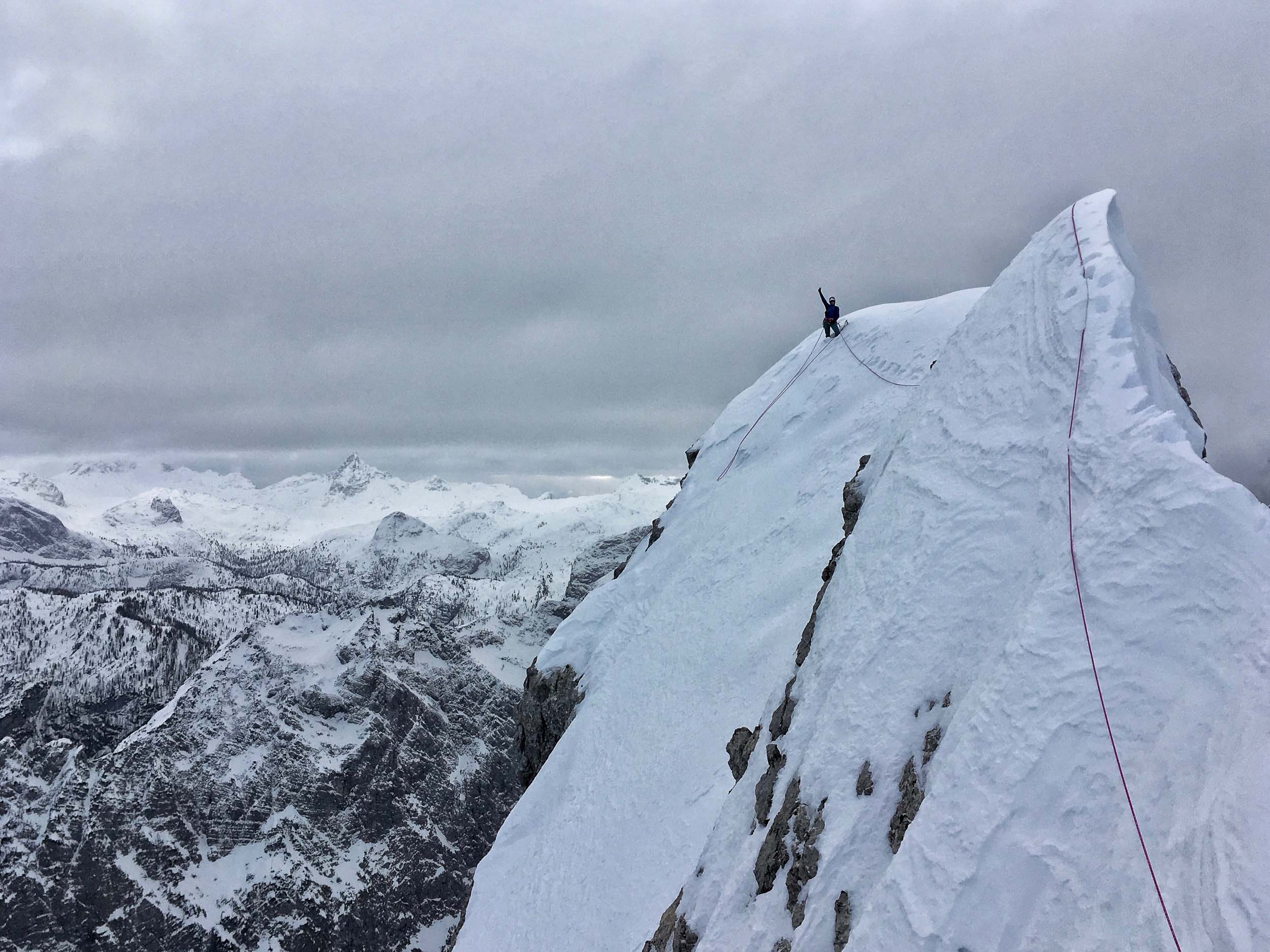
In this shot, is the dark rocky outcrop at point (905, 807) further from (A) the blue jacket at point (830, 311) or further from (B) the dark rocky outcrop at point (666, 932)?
(A) the blue jacket at point (830, 311)

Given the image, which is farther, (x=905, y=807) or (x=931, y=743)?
(x=931, y=743)

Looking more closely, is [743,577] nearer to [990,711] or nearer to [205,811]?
[990,711]

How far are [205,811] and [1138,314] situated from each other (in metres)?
175

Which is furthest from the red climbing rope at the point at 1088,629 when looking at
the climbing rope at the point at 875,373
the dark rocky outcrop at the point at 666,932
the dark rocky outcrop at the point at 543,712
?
the dark rocky outcrop at the point at 543,712

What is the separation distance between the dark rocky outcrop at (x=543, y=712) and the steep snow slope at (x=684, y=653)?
698 millimetres

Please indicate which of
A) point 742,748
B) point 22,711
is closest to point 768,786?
point 742,748

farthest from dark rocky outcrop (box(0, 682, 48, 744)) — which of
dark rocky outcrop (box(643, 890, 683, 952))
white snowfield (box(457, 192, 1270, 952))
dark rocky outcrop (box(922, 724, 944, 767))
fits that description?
dark rocky outcrop (box(922, 724, 944, 767))

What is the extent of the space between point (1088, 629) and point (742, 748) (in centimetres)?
952

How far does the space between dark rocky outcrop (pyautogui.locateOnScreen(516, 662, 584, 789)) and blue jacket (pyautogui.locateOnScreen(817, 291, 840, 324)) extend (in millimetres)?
23462

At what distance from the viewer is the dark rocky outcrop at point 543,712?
114 ft

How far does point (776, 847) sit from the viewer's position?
12.6 m

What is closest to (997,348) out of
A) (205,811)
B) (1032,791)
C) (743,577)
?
(1032,791)

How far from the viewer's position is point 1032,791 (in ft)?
30.2

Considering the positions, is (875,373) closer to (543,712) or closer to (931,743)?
(543,712)
